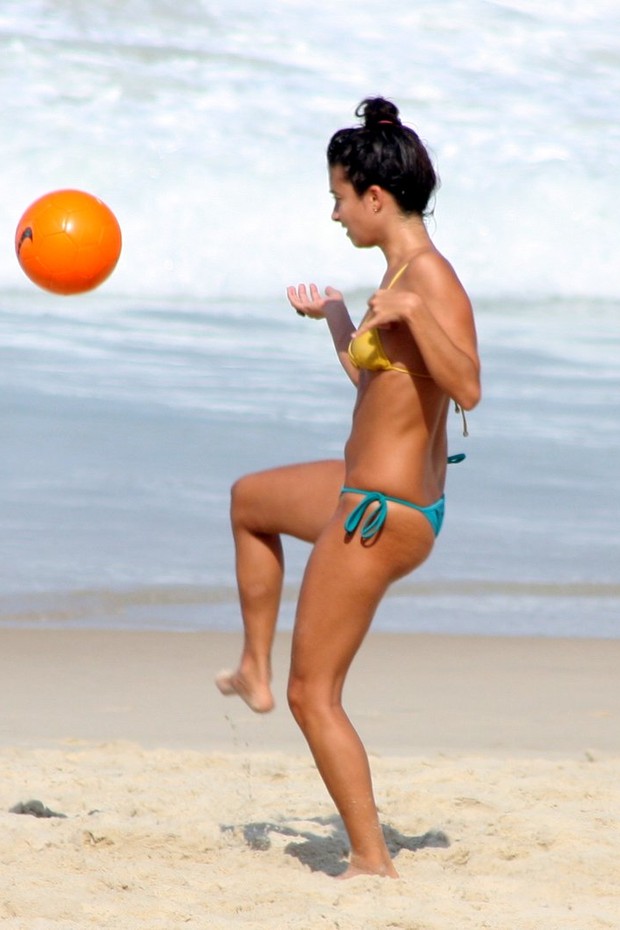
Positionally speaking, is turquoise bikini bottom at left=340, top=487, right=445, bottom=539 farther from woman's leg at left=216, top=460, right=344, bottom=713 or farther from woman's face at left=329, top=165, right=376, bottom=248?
woman's face at left=329, top=165, right=376, bottom=248

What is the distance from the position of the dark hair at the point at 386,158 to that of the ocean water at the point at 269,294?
338 centimetres

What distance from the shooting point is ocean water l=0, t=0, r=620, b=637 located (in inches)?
300

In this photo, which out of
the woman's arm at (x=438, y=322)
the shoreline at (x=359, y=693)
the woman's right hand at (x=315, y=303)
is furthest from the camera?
the shoreline at (x=359, y=693)

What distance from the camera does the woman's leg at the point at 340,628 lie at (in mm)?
3734

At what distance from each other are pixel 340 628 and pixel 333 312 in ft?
3.27

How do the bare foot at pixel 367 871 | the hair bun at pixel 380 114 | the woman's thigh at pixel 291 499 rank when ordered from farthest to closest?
the woman's thigh at pixel 291 499 → the bare foot at pixel 367 871 → the hair bun at pixel 380 114

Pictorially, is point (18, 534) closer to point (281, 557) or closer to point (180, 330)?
point (281, 557)

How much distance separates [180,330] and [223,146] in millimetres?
6427

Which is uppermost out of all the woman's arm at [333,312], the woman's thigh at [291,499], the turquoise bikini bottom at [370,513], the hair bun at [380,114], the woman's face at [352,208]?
the hair bun at [380,114]

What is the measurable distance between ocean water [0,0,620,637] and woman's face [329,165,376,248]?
328 cm

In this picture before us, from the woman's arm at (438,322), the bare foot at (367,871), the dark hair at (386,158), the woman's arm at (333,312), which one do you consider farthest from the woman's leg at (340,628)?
the dark hair at (386,158)

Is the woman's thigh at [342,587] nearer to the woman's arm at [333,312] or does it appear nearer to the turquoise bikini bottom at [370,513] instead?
the turquoise bikini bottom at [370,513]

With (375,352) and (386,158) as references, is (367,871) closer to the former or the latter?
(375,352)

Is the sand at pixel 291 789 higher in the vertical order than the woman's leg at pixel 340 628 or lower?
lower
